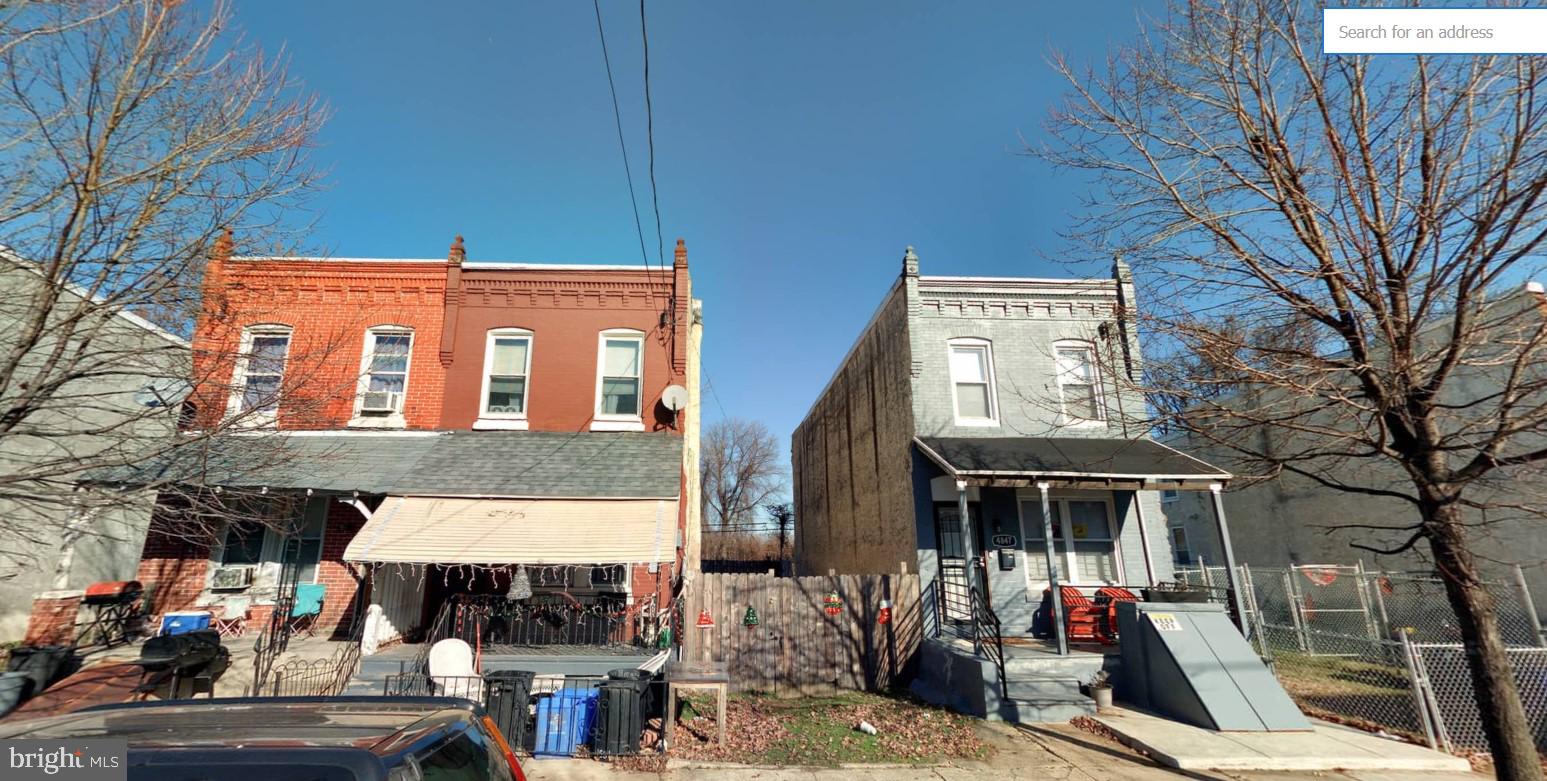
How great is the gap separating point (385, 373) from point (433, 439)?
5.53ft

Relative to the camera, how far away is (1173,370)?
21.4 ft

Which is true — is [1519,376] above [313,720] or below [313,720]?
above

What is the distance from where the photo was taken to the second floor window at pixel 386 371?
12508 millimetres

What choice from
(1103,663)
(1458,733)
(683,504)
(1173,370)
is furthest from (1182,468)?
(683,504)

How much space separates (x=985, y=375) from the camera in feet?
45.2

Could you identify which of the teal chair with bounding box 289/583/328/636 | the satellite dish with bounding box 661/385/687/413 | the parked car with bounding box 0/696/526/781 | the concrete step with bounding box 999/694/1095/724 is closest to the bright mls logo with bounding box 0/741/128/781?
the parked car with bounding box 0/696/526/781

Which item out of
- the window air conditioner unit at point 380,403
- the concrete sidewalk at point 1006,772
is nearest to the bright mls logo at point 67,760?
the concrete sidewalk at point 1006,772

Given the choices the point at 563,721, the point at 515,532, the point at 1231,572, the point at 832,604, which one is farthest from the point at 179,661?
the point at 1231,572

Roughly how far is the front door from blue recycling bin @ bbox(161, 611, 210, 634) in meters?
12.7

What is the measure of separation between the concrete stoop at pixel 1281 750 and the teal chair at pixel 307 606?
1282 centimetres

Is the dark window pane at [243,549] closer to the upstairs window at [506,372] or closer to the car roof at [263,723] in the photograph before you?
the upstairs window at [506,372]

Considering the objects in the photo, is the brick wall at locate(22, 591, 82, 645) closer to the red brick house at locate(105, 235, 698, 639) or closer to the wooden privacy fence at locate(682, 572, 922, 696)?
the red brick house at locate(105, 235, 698, 639)

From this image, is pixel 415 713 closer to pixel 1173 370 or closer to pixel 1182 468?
pixel 1173 370

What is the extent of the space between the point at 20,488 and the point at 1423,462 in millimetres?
13102
